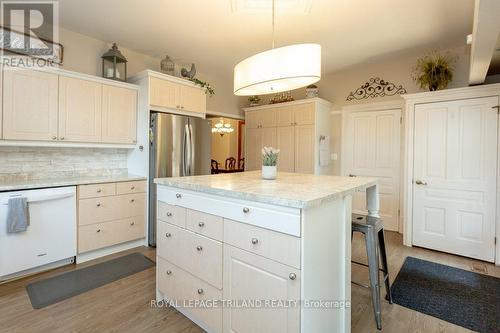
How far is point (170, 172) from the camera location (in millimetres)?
3545

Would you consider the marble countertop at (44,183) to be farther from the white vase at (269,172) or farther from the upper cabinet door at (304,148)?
the upper cabinet door at (304,148)

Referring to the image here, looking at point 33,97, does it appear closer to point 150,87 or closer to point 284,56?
point 150,87

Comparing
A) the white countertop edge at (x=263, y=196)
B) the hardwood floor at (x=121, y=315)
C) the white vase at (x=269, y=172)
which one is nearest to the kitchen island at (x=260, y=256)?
the white countertop edge at (x=263, y=196)

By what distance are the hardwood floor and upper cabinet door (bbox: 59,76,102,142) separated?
1582 millimetres

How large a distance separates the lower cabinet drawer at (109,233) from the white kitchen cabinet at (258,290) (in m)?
2.16

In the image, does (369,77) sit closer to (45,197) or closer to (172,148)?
(172,148)

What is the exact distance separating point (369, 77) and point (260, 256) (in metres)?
3.98

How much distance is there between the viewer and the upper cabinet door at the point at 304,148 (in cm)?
438

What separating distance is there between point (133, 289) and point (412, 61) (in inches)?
185

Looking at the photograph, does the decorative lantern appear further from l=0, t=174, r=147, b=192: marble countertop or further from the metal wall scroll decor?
the metal wall scroll decor

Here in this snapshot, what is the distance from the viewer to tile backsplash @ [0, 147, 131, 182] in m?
2.83

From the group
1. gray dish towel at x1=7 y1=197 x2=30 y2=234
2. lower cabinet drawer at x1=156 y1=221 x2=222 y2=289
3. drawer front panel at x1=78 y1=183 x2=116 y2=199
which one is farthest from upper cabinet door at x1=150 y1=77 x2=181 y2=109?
lower cabinet drawer at x1=156 y1=221 x2=222 y2=289

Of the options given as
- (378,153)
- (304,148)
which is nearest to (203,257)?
(304,148)

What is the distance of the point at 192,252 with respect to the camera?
1.82 metres
